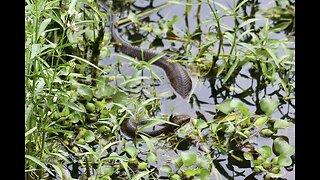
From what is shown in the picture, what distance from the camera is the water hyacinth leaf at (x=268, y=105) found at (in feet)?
10.6

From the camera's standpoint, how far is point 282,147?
117 inches

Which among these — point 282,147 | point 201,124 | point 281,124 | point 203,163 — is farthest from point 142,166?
point 281,124

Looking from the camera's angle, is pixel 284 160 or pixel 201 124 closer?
pixel 284 160

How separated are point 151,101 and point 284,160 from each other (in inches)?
31.0

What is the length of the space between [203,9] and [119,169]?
71.4 inches

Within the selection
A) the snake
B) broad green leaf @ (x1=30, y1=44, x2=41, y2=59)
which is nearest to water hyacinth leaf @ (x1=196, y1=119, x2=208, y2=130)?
the snake

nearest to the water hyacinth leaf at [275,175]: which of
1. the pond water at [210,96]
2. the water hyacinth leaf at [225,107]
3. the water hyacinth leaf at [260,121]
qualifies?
the pond water at [210,96]

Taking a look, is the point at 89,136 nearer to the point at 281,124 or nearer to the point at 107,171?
the point at 107,171

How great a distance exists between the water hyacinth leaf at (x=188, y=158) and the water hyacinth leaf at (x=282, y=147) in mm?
429

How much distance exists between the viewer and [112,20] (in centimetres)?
421

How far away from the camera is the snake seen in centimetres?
315
